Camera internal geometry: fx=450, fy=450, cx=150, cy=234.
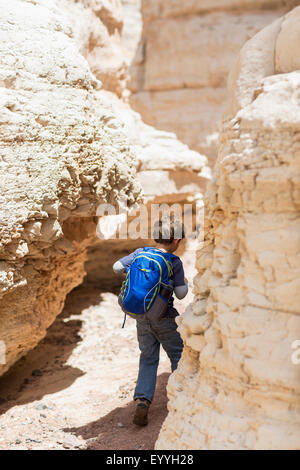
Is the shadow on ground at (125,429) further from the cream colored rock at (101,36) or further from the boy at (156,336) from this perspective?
the cream colored rock at (101,36)

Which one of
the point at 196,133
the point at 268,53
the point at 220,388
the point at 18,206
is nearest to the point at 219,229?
the point at 220,388

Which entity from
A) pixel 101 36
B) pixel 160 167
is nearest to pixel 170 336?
pixel 160 167

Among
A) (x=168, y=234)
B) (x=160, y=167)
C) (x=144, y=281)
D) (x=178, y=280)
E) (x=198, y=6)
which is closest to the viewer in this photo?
(x=144, y=281)

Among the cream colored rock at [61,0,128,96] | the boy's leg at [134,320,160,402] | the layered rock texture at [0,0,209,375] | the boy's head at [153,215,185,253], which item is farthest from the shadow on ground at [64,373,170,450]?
the cream colored rock at [61,0,128,96]

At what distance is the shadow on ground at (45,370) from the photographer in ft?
15.0

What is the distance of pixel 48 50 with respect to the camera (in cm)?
398

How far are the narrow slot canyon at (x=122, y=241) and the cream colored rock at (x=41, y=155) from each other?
0.04 ft

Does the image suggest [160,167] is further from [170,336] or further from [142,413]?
[142,413]

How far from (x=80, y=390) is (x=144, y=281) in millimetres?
1915

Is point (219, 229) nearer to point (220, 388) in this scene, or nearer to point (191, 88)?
point (220, 388)

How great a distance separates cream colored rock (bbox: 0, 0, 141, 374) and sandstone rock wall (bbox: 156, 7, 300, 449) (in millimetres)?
1773

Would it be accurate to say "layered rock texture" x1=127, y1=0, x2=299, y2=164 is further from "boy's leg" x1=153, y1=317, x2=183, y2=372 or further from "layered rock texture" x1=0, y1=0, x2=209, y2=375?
"boy's leg" x1=153, y1=317, x2=183, y2=372

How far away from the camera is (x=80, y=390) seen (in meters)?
4.52

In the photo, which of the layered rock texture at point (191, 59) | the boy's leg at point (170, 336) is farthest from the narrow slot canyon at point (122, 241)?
the layered rock texture at point (191, 59)
